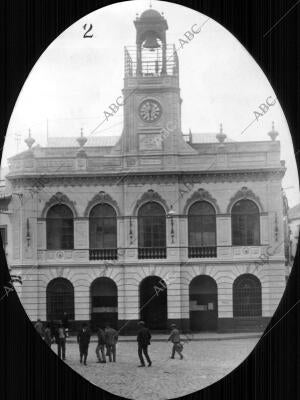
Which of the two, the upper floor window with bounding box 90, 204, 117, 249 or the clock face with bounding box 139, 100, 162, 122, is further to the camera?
the upper floor window with bounding box 90, 204, 117, 249

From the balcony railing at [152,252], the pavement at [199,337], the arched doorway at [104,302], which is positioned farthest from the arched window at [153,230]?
the pavement at [199,337]

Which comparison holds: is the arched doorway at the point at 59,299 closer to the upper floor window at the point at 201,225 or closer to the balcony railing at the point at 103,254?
the balcony railing at the point at 103,254

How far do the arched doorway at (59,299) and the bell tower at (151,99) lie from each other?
1245mm

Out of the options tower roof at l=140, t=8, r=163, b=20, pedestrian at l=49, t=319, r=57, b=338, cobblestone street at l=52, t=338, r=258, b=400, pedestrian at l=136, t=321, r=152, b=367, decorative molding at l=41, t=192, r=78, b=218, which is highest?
tower roof at l=140, t=8, r=163, b=20

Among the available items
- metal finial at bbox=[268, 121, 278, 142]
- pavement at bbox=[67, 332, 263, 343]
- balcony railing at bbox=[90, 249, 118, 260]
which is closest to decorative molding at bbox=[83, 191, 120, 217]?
balcony railing at bbox=[90, 249, 118, 260]

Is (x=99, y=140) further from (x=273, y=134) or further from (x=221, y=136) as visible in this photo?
(x=273, y=134)

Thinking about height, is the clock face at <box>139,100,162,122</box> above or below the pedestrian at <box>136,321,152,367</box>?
above

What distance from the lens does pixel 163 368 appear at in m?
6.48

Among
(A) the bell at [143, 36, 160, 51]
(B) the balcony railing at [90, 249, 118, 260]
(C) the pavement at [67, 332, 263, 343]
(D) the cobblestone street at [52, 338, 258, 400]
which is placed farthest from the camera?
(B) the balcony railing at [90, 249, 118, 260]

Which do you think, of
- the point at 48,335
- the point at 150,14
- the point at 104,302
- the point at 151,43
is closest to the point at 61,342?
the point at 48,335

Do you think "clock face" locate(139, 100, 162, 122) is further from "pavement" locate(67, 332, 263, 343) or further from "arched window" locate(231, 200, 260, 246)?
"pavement" locate(67, 332, 263, 343)

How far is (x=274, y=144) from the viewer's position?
6.55m

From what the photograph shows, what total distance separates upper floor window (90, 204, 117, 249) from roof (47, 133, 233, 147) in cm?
53

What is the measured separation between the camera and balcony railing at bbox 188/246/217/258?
674 centimetres
